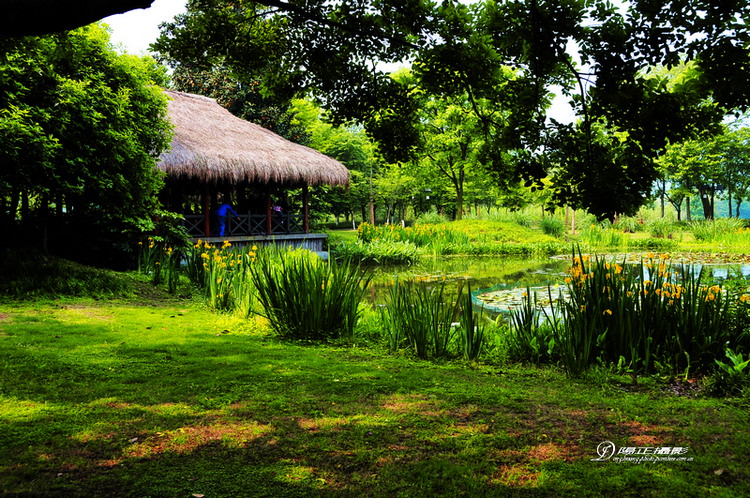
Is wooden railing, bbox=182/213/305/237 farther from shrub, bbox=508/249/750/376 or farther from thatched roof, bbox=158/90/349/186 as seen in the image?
shrub, bbox=508/249/750/376

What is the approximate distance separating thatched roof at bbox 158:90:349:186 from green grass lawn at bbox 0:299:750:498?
24.2ft

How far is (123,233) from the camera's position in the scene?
8531 millimetres

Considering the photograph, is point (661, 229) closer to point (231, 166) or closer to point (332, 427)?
point (231, 166)

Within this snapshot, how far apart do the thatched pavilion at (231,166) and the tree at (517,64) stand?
6840mm

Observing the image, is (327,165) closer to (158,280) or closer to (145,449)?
(158,280)

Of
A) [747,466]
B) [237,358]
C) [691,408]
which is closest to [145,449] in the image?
[237,358]

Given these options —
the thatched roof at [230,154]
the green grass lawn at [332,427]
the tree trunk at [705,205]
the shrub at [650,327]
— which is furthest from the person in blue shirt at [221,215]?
the tree trunk at [705,205]

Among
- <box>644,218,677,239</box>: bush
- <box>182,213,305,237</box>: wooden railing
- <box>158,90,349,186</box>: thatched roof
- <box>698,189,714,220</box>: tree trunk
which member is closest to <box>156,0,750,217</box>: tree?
<box>158,90,349,186</box>: thatched roof

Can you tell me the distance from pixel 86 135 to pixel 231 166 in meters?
4.58

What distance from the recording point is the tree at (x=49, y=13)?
6.95ft

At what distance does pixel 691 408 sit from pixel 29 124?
727 cm

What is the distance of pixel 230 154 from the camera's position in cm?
1192

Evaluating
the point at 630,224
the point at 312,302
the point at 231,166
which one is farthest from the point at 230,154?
the point at 630,224

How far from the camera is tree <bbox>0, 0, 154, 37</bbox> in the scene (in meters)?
2.12
